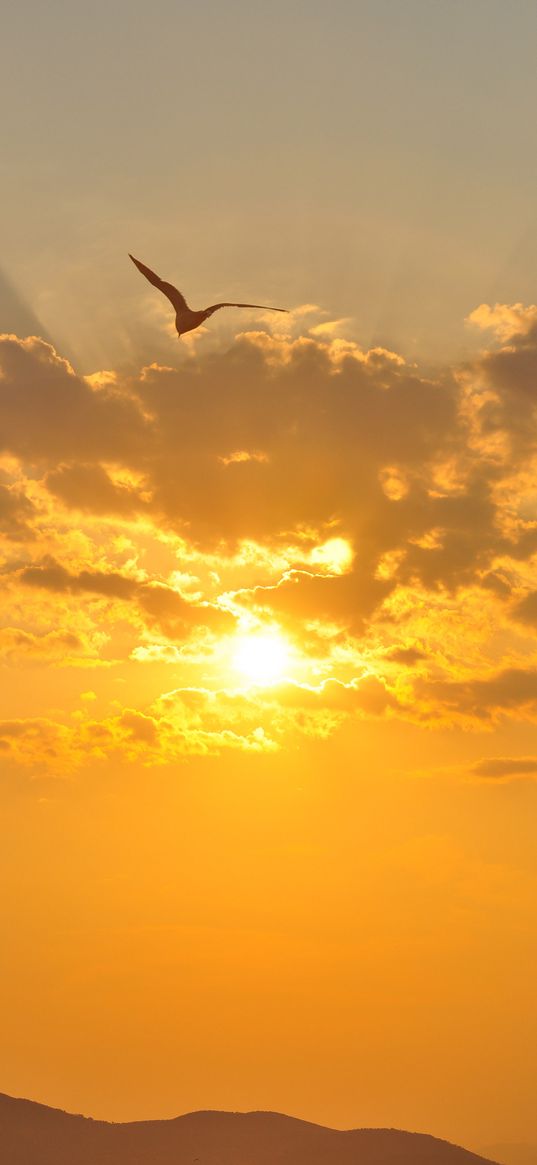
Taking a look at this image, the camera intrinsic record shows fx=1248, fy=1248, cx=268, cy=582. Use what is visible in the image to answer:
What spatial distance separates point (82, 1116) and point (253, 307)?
321ft

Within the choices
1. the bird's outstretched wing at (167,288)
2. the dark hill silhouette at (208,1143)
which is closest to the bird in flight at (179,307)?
the bird's outstretched wing at (167,288)

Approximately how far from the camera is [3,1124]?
374 feet

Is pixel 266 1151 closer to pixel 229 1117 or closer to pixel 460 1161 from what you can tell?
pixel 229 1117

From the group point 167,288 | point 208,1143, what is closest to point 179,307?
point 167,288

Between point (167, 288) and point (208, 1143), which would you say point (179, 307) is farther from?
point (208, 1143)

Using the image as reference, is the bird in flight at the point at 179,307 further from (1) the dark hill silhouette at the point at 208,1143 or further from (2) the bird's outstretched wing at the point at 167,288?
(1) the dark hill silhouette at the point at 208,1143

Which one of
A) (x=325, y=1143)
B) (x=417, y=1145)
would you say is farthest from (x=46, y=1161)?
(x=417, y=1145)

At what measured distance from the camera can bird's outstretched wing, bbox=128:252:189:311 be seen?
163 feet

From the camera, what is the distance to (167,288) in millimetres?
49781

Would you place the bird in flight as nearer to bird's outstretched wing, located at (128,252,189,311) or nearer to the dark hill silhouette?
bird's outstretched wing, located at (128,252,189,311)

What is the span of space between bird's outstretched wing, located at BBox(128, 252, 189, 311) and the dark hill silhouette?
8386 centimetres

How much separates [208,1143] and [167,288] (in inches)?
3433

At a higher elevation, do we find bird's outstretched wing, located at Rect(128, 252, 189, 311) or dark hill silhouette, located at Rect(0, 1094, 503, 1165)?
bird's outstretched wing, located at Rect(128, 252, 189, 311)

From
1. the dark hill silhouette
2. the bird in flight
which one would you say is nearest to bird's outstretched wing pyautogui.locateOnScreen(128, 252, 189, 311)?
the bird in flight
